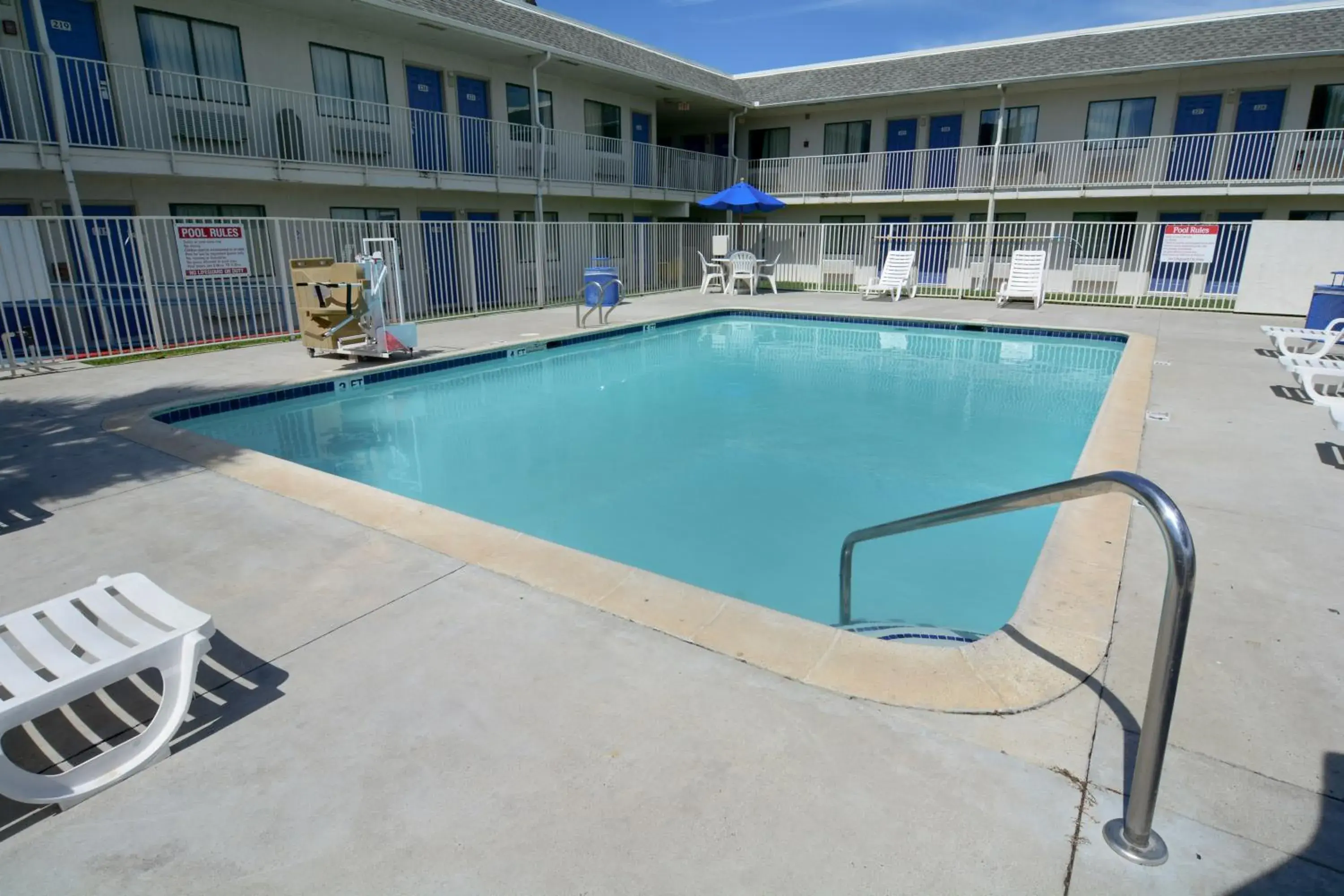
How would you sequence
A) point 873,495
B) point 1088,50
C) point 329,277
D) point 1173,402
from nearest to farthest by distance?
point 873,495 → point 1173,402 → point 329,277 → point 1088,50

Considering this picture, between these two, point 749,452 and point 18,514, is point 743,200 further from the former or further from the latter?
point 18,514

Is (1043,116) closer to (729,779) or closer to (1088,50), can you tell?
(1088,50)

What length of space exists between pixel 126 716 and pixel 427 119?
49.9 feet

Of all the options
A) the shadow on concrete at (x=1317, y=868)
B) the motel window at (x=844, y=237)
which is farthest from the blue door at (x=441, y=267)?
the shadow on concrete at (x=1317, y=868)

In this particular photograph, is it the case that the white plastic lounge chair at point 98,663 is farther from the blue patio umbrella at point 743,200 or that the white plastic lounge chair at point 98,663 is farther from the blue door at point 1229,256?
the blue door at point 1229,256

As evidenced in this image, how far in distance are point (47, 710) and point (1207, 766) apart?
11.2ft

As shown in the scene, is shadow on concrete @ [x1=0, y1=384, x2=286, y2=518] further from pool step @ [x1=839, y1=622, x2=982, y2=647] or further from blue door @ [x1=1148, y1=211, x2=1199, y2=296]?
blue door @ [x1=1148, y1=211, x2=1199, y2=296]

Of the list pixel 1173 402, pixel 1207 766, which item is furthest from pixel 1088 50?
pixel 1207 766

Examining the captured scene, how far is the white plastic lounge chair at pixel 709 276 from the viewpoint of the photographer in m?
19.0

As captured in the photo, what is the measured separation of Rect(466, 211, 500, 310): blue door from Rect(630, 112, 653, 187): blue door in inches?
187

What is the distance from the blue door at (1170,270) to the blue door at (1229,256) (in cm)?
48

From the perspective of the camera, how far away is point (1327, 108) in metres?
17.2

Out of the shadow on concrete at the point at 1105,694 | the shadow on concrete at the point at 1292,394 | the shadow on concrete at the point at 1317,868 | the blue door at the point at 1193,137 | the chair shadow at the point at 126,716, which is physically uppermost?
the blue door at the point at 1193,137

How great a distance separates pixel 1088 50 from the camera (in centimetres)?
1806
